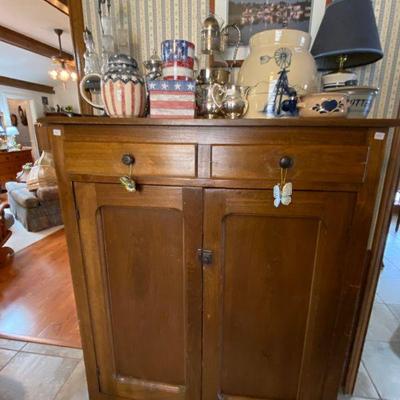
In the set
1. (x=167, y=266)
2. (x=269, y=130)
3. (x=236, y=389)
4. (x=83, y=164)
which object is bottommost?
(x=236, y=389)

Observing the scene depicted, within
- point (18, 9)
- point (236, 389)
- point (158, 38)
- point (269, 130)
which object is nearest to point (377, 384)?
point (236, 389)

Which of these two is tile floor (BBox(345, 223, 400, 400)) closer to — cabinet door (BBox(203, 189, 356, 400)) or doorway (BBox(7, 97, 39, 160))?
cabinet door (BBox(203, 189, 356, 400))

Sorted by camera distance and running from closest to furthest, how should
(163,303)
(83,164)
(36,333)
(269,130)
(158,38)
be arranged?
(269,130)
(83,164)
(163,303)
(158,38)
(36,333)

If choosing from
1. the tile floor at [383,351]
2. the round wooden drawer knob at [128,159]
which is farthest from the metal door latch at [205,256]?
the tile floor at [383,351]

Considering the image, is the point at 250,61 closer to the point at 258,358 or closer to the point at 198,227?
the point at 198,227

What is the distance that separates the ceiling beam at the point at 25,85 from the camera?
5574 mm

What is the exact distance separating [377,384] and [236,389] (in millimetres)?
846

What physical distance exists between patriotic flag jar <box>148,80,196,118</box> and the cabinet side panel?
1.00ft

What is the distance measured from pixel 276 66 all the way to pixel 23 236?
11.2 feet

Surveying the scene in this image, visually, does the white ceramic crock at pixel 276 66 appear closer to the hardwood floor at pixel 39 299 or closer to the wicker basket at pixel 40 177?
the hardwood floor at pixel 39 299

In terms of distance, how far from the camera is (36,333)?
160 centimetres

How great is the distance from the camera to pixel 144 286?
0.91 metres

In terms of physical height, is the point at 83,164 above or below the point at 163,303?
above

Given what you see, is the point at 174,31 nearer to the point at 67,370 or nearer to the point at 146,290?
the point at 146,290
